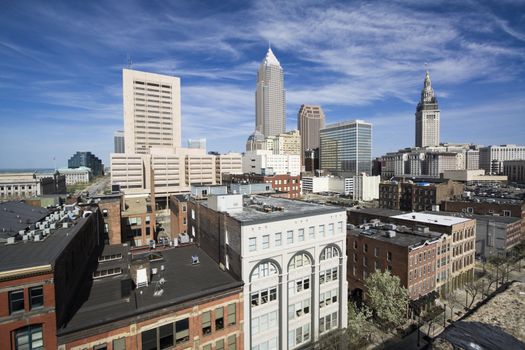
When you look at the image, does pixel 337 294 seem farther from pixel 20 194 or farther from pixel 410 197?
pixel 20 194

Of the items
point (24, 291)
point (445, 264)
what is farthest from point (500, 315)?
point (24, 291)

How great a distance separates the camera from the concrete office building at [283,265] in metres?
31.3

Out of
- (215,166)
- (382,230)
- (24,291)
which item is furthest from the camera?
(215,166)

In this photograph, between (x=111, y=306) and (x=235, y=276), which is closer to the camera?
(x=111, y=306)

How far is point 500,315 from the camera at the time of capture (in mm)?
44500

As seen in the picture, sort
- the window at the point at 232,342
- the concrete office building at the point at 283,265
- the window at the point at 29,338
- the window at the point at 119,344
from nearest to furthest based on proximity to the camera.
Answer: the window at the point at 29,338, the window at the point at 119,344, the window at the point at 232,342, the concrete office building at the point at 283,265

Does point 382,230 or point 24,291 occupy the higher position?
point 24,291

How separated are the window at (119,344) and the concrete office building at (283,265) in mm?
12379

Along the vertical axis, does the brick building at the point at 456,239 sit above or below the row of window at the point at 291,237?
below

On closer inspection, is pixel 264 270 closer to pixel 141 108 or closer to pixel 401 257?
pixel 401 257

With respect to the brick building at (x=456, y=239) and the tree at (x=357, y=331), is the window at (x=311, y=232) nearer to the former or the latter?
the tree at (x=357, y=331)

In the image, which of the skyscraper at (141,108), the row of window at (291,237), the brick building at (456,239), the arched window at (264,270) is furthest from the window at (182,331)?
the skyscraper at (141,108)

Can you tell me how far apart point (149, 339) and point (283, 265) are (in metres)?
15.9

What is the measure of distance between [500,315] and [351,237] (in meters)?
26.0
